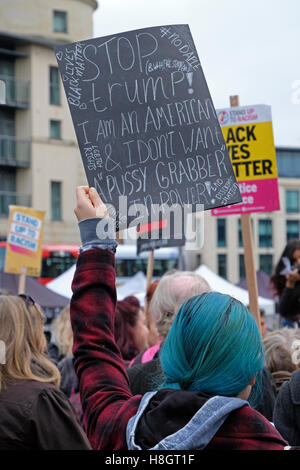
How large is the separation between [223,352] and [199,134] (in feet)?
4.20

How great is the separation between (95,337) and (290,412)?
94 cm

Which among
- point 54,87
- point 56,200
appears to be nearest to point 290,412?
point 56,200

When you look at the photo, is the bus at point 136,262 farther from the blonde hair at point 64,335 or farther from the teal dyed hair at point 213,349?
the teal dyed hair at point 213,349

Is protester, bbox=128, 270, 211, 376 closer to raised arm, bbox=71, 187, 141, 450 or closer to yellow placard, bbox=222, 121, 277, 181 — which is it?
raised arm, bbox=71, 187, 141, 450

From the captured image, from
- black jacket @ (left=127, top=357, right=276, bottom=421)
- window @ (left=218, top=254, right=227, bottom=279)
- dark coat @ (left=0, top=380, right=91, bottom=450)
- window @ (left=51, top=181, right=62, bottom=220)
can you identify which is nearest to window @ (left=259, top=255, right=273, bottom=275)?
window @ (left=218, top=254, right=227, bottom=279)

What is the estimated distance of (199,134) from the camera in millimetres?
2680

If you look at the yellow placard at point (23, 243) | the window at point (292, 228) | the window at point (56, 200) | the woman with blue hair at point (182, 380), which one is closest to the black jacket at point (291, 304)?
the woman with blue hair at point (182, 380)

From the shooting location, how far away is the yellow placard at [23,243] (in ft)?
27.9

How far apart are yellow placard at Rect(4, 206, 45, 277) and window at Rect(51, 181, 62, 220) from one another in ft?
83.1

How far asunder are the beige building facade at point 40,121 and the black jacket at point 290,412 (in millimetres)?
31101

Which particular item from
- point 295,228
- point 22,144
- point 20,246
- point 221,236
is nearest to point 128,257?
point 22,144

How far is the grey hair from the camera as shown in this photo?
120 inches
